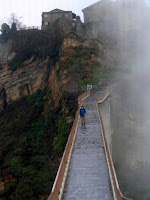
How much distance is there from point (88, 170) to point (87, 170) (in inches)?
1.5

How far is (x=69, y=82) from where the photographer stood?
86.7ft

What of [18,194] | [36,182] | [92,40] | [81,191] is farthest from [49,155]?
[92,40]

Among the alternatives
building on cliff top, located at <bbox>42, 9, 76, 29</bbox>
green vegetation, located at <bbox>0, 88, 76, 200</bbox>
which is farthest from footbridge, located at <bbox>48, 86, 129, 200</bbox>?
building on cliff top, located at <bbox>42, 9, 76, 29</bbox>

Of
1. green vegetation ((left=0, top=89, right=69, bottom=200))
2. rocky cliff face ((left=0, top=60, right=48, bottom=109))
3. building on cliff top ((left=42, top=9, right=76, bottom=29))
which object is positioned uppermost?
building on cliff top ((left=42, top=9, right=76, bottom=29))

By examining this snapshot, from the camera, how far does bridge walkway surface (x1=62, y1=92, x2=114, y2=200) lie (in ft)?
26.0

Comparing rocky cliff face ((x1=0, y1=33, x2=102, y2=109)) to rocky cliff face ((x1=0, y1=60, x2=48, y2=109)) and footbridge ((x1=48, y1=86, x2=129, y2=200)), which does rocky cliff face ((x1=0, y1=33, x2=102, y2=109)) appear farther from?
footbridge ((x1=48, y1=86, x2=129, y2=200))

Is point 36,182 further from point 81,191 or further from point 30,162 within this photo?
point 81,191

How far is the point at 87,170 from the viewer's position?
9.68 m

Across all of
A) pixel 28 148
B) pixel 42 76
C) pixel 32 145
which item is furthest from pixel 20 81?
pixel 28 148

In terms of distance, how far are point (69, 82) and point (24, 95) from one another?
34.6 ft

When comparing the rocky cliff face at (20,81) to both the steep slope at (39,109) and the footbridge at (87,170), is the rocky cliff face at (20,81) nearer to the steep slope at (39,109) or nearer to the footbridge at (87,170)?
the steep slope at (39,109)

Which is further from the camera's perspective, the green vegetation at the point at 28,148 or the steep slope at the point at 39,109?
the steep slope at the point at 39,109

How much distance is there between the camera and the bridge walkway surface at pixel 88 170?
26.0 feet

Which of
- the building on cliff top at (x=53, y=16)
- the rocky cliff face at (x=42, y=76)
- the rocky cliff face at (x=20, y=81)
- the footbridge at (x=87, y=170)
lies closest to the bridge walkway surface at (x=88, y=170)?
the footbridge at (x=87, y=170)
